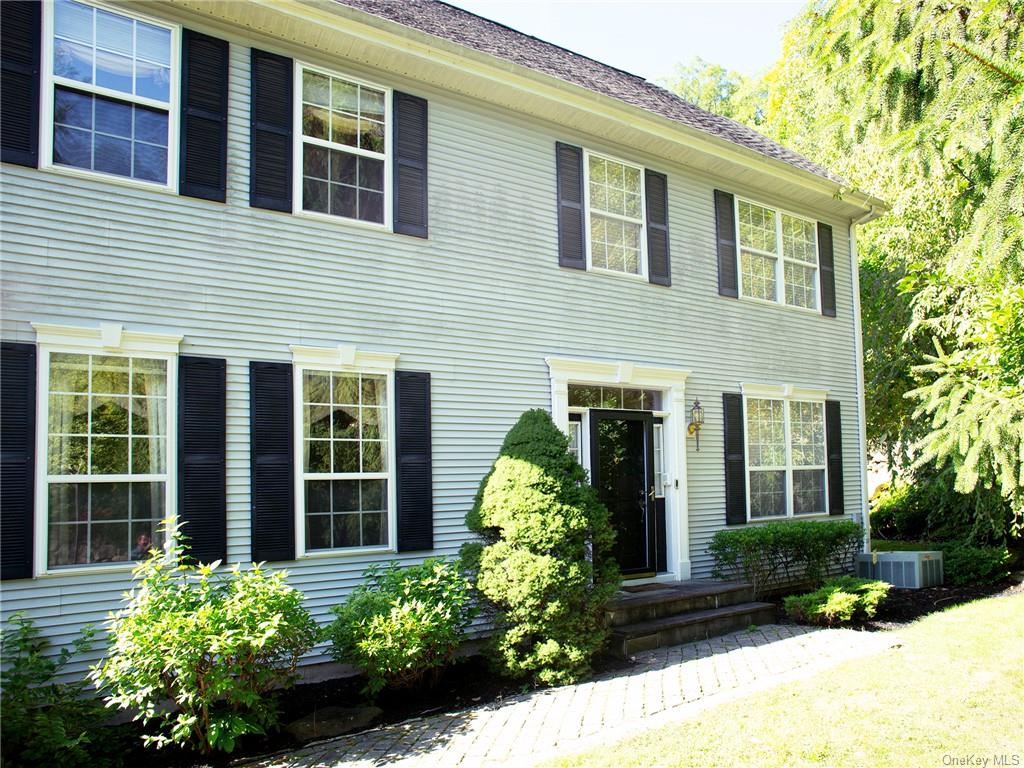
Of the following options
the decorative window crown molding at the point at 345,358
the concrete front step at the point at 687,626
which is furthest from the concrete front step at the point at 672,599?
the decorative window crown molding at the point at 345,358

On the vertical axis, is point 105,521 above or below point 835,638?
above

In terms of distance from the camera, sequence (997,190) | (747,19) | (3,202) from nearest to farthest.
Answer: (997,190) → (3,202) → (747,19)

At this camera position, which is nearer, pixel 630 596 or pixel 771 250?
pixel 630 596

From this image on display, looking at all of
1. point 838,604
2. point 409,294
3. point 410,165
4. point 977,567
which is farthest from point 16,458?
point 977,567

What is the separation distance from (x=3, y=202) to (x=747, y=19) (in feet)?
28.5

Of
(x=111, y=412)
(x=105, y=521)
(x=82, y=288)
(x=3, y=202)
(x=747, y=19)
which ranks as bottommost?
(x=105, y=521)

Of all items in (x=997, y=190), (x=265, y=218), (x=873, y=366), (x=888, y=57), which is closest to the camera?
(x=997, y=190)

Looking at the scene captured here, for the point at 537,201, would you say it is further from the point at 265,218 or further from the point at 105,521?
the point at 105,521

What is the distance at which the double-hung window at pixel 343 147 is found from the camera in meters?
6.98

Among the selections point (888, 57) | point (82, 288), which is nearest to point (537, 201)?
point (888, 57)

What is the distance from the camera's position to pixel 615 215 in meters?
9.18

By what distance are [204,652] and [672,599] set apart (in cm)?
469

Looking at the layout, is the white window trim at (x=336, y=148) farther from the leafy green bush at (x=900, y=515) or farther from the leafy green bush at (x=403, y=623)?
the leafy green bush at (x=900, y=515)

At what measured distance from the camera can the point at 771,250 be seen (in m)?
11.1
